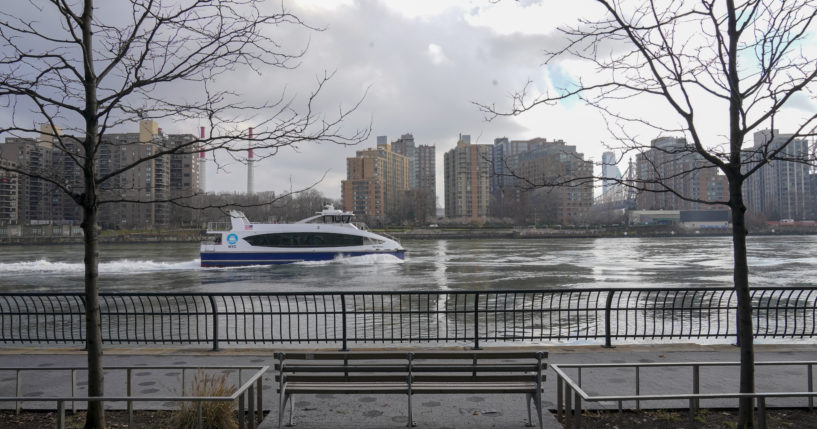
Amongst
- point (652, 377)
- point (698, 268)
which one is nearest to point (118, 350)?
point (652, 377)

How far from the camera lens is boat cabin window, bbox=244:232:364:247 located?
42.2m

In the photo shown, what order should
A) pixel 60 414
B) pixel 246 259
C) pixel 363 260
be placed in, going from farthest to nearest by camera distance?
pixel 363 260 → pixel 246 259 → pixel 60 414

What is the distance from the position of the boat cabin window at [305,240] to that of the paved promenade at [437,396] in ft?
109

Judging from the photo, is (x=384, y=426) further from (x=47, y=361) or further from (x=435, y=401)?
(x=47, y=361)

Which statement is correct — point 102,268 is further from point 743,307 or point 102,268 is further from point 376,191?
point 376,191

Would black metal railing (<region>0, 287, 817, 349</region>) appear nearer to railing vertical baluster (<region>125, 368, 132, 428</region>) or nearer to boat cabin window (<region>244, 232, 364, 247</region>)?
railing vertical baluster (<region>125, 368, 132, 428</region>)

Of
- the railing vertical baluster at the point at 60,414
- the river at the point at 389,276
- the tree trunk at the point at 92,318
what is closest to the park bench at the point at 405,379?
the tree trunk at the point at 92,318

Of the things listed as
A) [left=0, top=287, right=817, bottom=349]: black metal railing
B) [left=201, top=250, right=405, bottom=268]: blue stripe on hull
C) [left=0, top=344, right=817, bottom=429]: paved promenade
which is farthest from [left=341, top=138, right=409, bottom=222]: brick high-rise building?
[left=0, top=344, right=817, bottom=429]: paved promenade

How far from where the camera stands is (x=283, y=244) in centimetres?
4241

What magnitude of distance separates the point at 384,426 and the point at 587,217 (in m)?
150

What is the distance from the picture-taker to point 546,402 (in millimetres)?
6133

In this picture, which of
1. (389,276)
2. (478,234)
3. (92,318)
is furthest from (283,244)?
(478,234)

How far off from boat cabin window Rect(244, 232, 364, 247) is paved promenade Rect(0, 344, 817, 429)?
3329 centimetres

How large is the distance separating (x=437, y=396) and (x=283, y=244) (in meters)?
37.5
